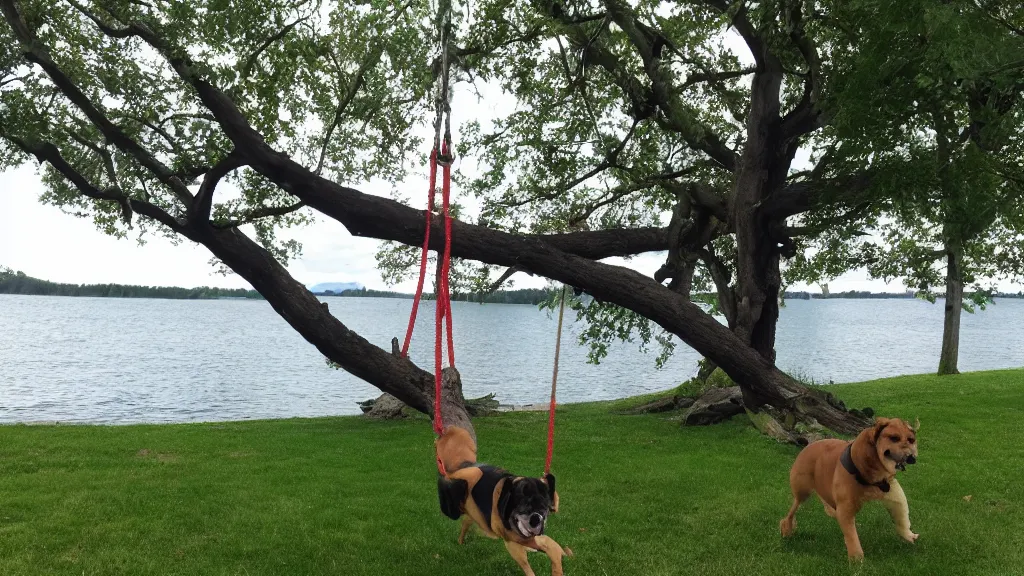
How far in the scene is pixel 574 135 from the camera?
1579 centimetres

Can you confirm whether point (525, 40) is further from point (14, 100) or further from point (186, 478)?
point (186, 478)

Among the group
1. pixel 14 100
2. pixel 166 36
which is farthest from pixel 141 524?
pixel 14 100

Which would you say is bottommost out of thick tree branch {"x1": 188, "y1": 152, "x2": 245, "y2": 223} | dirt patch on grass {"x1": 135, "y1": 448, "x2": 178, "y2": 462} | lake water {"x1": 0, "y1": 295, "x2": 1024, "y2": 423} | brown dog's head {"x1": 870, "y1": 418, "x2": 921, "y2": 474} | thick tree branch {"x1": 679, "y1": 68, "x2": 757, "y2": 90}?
lake water {"x1": 0, "y1": 295, "x2": 1024, "y2": 423}

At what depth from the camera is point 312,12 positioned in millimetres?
13461

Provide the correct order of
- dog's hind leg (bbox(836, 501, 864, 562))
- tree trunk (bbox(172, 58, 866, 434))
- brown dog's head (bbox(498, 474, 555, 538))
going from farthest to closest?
tree trunk (bbox(172, 58, 866, 434)) < dog's hind leg (bbox(836, 501, 864, 562)) < brown dog's head (bbox(498, 474, 555, 538))

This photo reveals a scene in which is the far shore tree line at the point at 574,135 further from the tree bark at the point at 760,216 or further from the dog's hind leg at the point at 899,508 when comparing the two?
the dog's hind leg at the point at 899,508

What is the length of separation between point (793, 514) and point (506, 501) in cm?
385

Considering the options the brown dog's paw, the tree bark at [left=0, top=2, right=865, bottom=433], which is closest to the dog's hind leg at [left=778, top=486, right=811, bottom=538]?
the brown dog's paw

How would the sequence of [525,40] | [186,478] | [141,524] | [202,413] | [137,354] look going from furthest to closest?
[137,354], [202,413], [525,40], [186,478], [141,524]

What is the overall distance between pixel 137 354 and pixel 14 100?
1747 inches

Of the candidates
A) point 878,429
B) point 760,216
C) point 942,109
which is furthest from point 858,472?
point 760,216

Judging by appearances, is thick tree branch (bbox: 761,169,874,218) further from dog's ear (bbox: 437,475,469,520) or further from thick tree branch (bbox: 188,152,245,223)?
thick tree branch (bbox: 188,152,245,223)

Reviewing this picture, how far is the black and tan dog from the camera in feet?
15.2

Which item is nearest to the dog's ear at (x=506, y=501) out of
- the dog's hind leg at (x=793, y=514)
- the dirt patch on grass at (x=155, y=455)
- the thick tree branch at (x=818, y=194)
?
the dog's hind leg at (x=793, y=514)
